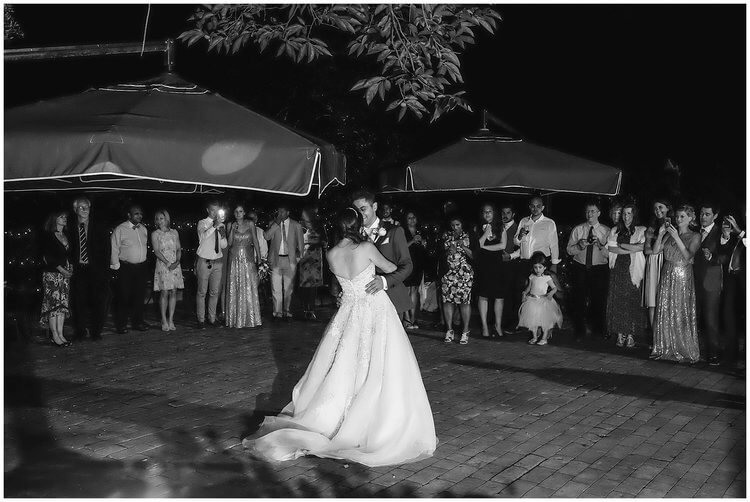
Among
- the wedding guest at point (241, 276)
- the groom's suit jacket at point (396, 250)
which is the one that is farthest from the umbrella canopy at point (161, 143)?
the wedding guest at point (241, 276)

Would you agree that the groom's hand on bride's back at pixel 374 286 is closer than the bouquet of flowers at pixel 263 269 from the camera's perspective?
Yes

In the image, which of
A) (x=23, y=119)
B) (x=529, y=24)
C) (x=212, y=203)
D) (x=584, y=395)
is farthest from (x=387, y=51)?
(x=529, y=24)

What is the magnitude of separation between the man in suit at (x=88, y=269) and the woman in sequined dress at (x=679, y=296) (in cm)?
729

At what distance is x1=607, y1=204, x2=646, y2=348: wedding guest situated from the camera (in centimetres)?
1020

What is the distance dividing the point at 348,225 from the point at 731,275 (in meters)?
5.45

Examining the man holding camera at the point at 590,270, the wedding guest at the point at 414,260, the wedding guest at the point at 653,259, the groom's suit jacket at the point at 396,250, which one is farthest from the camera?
the wedding guest at the point at 414,260

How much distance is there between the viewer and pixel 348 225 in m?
6.03

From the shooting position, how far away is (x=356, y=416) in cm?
584

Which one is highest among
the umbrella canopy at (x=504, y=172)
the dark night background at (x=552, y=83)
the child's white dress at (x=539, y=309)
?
the dark night background at (x=552, y=83)

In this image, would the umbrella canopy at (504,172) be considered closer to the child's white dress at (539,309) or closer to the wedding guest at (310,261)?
the child's white dress at (539,309)

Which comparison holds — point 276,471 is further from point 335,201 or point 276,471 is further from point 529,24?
point 529,24

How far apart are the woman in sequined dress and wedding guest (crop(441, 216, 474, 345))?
254cm

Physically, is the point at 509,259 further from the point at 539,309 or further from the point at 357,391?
the point at 357,391

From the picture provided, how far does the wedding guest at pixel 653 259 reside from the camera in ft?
32.4
